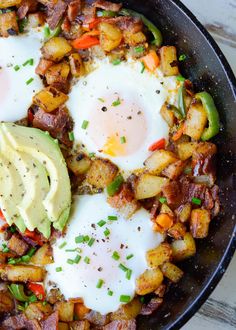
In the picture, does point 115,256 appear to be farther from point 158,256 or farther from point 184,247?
point 184,247

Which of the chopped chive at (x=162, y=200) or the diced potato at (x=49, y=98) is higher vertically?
the diced potato at (x=49, y=98)

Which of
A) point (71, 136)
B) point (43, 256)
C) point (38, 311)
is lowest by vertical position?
point (38, 311)

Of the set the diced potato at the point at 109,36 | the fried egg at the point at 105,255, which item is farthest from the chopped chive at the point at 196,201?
the diced potato at the point at 109,36

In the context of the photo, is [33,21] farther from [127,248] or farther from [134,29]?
[127,248]

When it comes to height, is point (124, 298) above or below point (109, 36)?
below

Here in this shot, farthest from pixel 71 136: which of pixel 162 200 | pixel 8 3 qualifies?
pixel 8 3

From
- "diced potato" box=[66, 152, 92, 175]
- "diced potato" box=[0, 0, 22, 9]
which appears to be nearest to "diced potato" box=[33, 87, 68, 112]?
"diced potato" box=[66, 152, 92, 175]

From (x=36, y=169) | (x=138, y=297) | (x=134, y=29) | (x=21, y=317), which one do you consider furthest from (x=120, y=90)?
(x=21, y=317)

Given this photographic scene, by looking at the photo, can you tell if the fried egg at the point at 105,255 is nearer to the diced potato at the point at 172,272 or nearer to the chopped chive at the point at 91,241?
the chopped chive at the point at 91,241
